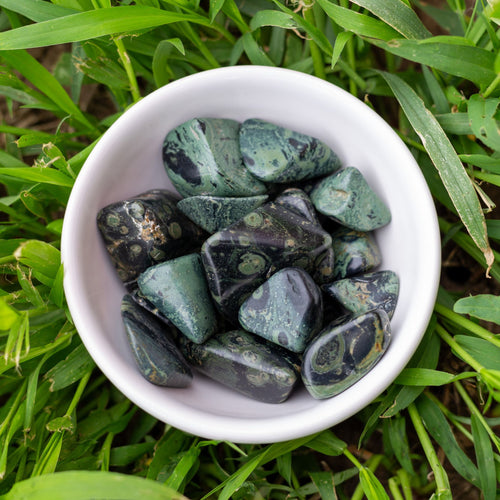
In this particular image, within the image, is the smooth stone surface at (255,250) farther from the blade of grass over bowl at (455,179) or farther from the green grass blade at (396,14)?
the green grass blade at (396,14)

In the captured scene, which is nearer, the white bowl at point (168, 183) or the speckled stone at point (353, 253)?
the white bowl at point (168, 183)

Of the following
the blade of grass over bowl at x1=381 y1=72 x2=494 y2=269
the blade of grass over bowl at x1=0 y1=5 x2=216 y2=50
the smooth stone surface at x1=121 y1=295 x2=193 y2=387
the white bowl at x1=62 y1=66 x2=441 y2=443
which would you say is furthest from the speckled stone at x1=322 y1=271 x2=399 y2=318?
the blade of grass over bowl at x1=0 y1=5 x2=216 y2=50

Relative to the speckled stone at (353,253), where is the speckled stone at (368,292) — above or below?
below

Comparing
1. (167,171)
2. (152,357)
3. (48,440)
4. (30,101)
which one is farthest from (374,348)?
(30,101)

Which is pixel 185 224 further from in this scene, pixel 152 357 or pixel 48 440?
pixel 48 440

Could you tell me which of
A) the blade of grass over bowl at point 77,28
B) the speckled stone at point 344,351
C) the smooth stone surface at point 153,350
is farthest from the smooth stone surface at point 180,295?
the blade of grass over bowl at point 77,28

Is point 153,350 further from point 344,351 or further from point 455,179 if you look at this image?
point 455,179
